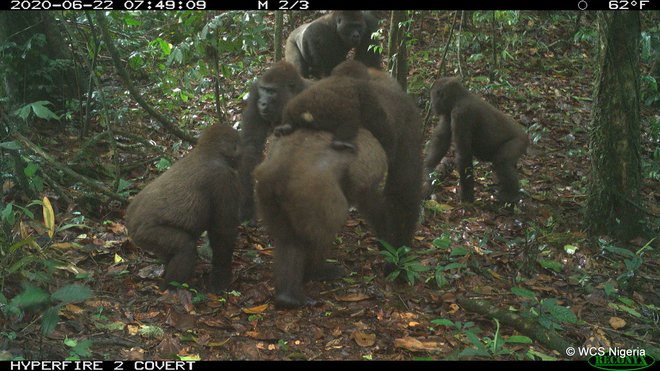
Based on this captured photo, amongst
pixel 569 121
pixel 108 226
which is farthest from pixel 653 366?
pixel 569 121

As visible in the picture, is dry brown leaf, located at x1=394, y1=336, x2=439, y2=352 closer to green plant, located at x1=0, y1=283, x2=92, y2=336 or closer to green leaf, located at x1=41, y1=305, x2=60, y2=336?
green plant, located at x1=0, y1=283, x2=92, y2=336

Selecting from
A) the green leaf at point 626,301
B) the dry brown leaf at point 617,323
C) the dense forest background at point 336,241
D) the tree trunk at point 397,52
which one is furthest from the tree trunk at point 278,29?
the dry brown leaf at point 617,323

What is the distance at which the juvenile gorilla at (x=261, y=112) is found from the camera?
7.29 metres

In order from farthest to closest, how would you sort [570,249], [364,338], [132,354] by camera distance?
1. [570,249]
2. [364,338]
3. [132,354]

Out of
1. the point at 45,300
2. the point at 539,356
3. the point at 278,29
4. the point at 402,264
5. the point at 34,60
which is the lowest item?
the point at 539,356


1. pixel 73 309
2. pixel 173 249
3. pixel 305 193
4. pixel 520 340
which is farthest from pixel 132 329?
pixel 520 340

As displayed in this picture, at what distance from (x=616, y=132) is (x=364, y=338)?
12.7 feet

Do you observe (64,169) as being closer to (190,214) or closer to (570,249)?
(190,214)

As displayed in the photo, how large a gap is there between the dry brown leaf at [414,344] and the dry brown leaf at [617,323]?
185cm

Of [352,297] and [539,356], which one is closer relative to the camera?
[539,356]

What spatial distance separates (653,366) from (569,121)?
629 centimetres

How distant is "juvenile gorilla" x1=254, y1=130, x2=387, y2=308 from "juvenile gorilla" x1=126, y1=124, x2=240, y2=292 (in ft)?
1.89

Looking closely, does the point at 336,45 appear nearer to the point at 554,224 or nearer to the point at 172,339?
the point at 554,224

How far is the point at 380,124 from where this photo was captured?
6.19 metres
